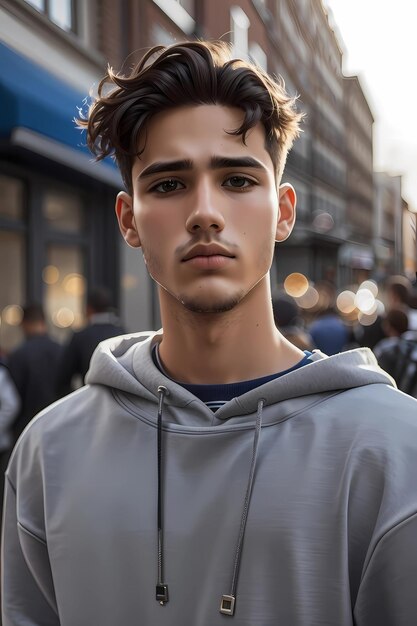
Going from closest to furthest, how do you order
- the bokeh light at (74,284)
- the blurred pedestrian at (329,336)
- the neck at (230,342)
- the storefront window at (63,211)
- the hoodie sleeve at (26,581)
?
1. the neck at (230,342)
2. the hoodie sleeve at (26,581)
3. the blurred pedestrian at (329,336)
4. the storefront window at (63,211)
5. the bokeh light at (74,284)

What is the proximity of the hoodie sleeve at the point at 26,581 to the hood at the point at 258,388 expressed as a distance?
15.0 inches

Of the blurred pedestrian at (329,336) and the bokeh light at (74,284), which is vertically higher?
the bokeh light at (74,284)

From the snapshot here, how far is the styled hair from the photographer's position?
1.35 m

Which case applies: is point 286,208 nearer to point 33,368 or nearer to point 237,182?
point 237,182

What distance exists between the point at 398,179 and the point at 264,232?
269 mm

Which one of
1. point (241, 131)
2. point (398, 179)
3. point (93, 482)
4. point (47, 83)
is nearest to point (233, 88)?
point (241, 131)

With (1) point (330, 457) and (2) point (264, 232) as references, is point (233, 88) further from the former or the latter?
(1) point (330, 457)

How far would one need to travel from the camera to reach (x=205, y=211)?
127 centimetres

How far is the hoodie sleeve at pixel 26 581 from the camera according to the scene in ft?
5.02

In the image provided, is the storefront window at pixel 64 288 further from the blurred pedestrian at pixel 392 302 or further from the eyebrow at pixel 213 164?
the eyebrow at pixel 213 164

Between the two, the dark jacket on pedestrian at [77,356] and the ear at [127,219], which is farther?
the dark jacket on pedestrian at [77,356]

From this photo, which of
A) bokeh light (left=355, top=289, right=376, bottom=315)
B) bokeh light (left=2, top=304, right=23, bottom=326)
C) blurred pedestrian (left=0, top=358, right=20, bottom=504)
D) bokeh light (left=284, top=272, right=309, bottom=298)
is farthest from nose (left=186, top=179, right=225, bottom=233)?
Answer: bokeh light (left=355, top=289, right=376, bottom=315)

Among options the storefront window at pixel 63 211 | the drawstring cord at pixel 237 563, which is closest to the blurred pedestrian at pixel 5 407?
the drawstring cord at pixel 237 563

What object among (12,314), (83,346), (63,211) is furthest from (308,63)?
(63,211)
